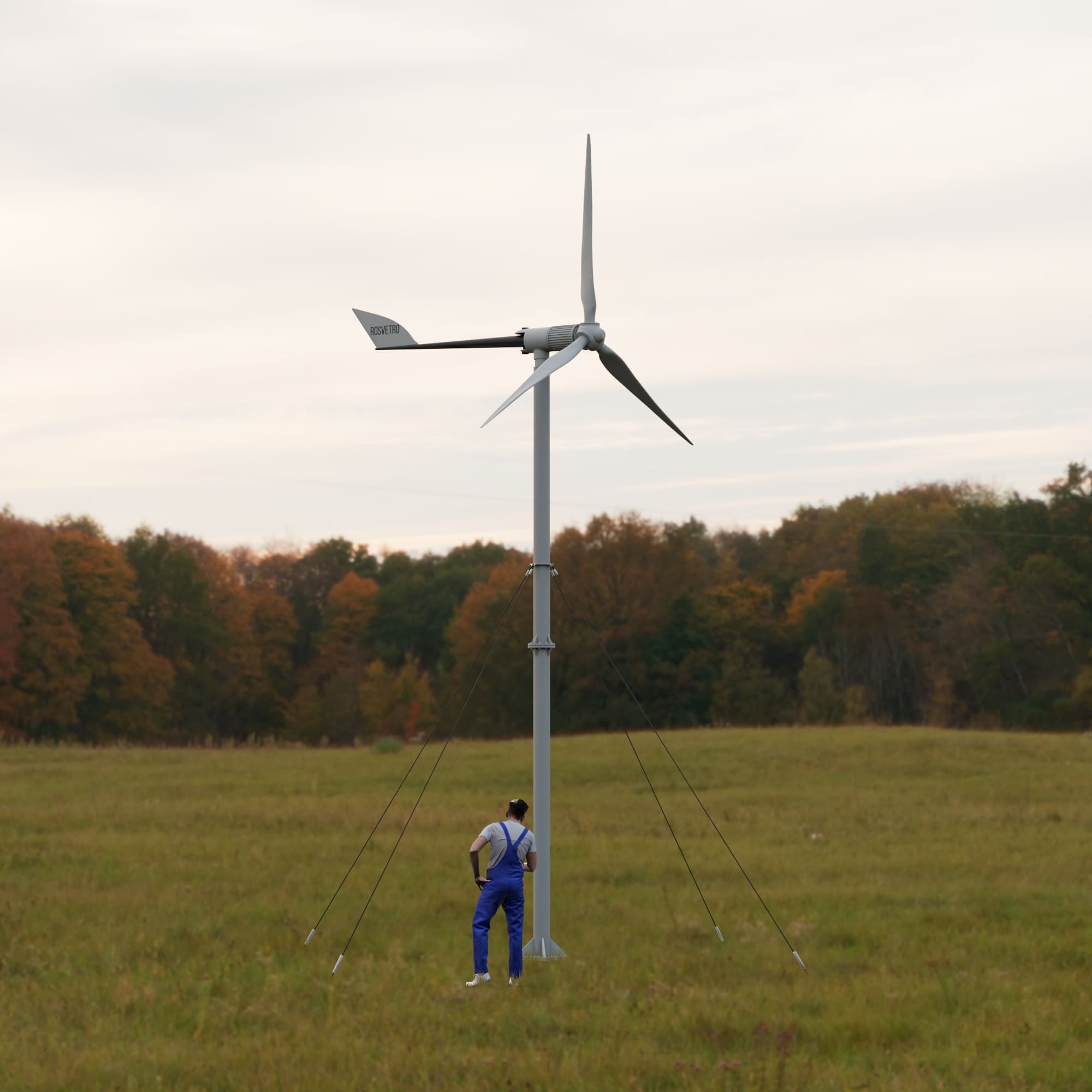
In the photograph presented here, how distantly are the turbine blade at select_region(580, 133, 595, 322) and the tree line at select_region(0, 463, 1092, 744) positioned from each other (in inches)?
1925

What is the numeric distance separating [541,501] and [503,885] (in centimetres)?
430

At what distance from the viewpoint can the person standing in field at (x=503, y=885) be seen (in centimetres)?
1379

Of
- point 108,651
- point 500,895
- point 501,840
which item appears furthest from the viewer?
point 108,651

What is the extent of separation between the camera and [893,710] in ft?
291

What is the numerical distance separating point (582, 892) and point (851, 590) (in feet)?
238

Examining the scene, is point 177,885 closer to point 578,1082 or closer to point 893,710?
point 578,1082

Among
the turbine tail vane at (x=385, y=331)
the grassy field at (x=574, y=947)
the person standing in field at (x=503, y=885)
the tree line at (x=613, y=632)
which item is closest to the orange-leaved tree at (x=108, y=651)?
the tree line at (x=613, y=632)

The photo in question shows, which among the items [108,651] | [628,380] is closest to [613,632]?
[108,651]

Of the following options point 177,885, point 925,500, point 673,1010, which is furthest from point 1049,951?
point 925,500

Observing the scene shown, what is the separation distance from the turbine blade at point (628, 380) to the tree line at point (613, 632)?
47.7 metres

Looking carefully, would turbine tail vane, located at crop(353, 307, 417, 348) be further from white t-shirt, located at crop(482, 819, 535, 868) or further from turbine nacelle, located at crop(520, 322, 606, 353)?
white t-shirt, located at crop(482, 819, 535, 868)

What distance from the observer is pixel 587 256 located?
667 inches

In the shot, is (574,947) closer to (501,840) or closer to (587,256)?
(501,840)

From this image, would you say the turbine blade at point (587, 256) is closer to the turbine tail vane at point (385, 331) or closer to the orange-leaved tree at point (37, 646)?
the turbine tail vane at point (385, 331)
